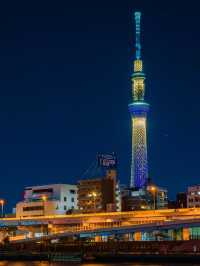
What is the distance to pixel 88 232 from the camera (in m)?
86.2

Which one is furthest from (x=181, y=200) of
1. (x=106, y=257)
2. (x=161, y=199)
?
(x=106, y=257)

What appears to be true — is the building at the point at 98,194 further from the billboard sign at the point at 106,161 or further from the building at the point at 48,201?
the building at the point at 48,201

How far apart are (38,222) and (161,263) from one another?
51.2 metres

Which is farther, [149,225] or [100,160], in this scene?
[100,160]

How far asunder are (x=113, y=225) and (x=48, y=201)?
35.4 metres

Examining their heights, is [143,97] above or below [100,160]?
above

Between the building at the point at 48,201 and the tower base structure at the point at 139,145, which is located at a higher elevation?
the tower base structure at the point at 139,145

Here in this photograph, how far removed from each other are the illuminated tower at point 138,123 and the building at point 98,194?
1330 cm

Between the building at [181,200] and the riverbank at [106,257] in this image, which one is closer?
the riverbank at [106,257]

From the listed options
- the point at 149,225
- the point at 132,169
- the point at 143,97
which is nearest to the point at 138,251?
the point at 149,225

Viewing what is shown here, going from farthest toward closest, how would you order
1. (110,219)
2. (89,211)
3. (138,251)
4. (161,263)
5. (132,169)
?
1. (132,169)
2. (89,211)
3. (110,219)
4. (138,251)
5. (161,263)

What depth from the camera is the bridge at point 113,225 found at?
83875 mm

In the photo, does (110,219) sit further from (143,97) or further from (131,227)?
(143,97)

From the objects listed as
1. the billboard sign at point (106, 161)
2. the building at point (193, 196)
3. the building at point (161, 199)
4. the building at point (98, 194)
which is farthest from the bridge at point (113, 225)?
the building at point (161, 199)
